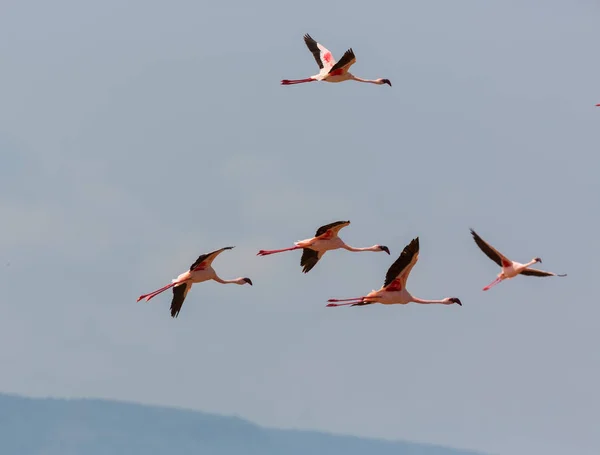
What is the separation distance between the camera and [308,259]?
113 ft

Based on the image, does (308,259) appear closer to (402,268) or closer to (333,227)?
(333,227)

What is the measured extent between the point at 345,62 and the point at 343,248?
4.33 meters

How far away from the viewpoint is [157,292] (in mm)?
33781

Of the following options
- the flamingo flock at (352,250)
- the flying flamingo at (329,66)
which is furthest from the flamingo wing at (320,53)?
the flamingo flock at (352,250)

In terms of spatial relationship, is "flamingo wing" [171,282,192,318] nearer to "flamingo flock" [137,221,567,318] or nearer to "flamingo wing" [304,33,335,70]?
"flamingo flock" [137,221,567,318]

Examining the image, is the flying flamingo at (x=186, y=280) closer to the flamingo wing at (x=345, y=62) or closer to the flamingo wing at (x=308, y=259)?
the flamingo wing at (x=308, y=259)

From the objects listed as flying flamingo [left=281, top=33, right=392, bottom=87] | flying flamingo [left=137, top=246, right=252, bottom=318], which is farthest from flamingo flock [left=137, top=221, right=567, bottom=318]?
flying flamingo [left=281, top=33, right=392, bottom=87]

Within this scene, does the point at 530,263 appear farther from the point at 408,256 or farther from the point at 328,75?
the point at 328,75

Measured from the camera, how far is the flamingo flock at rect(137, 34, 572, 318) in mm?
31562

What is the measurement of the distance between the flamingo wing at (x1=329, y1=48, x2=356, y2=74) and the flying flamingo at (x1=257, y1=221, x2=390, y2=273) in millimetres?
3970

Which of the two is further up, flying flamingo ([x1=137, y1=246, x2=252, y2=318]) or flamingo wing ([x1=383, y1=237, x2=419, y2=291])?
flying flamingo ([x1=137, y1=246, x2=252, y2=318])

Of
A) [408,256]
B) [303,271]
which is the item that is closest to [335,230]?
[303,271]

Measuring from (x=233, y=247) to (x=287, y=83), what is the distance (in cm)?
720

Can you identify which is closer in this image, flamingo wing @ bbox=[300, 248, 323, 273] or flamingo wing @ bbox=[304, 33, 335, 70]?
flamingo wing @ bbox=[300, 248, 323, 273]
